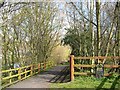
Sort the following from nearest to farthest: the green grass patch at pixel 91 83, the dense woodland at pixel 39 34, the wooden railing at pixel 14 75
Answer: the green grass patch at pixel 91 83 < the wooden railing at pixel 14 75 < the dense woodland at pixel 39 34

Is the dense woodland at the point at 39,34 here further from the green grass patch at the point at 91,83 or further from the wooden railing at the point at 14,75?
the green grass patch at the point at 91,83

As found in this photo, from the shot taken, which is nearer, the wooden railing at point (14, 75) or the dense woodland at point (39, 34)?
the wooden railing at point (14, 75)

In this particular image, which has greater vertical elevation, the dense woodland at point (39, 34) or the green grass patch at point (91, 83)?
the dense woodland at point (39, 34)

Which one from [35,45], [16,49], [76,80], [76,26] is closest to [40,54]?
[35,45]

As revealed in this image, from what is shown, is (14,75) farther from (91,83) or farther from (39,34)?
(39,34)

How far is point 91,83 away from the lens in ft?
39.6

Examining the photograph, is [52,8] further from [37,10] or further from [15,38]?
[15,38]

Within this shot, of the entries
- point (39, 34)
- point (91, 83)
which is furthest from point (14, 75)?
point (39, 34)

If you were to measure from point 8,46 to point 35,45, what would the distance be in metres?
4.00

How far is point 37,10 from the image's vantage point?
28500 millimetres

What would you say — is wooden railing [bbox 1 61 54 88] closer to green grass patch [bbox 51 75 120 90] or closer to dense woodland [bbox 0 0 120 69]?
green grass patch [bbox 51 75 120 90]

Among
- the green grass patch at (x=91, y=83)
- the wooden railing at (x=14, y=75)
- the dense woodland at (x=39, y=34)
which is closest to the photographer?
the green grass patch at (x=91, y=83)

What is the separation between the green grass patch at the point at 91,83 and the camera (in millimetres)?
11237

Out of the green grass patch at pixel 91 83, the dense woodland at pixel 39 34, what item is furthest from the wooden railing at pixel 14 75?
the dense woodland at pixel 39 34
